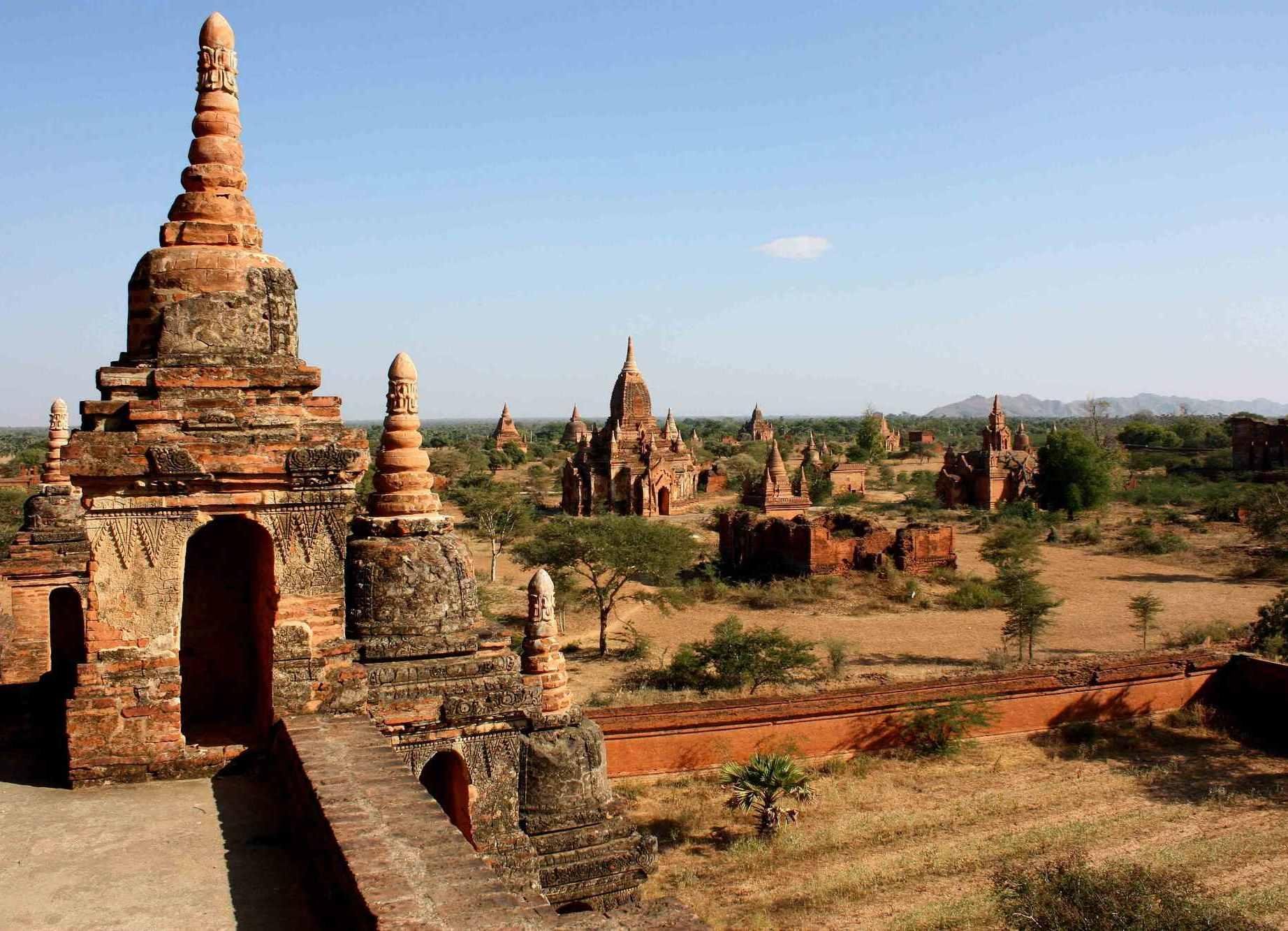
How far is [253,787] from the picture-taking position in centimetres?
471

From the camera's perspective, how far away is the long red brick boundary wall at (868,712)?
12.8 meters

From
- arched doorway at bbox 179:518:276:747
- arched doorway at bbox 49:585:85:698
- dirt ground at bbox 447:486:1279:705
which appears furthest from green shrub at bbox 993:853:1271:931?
arched doorway at bbox 49:585:85:698

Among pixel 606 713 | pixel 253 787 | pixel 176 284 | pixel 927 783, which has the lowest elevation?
pixel 927 783

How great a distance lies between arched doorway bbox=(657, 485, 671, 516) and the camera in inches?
1641

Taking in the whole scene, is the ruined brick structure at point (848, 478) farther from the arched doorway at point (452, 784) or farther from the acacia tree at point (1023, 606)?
the arched doorway at point (452, 784)

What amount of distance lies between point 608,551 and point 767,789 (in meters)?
11.6

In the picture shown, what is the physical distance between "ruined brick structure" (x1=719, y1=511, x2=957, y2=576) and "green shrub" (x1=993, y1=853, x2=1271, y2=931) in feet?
61.5

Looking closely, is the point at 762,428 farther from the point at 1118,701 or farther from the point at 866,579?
the point at 1118,701

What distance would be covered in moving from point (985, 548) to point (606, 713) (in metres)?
20.7

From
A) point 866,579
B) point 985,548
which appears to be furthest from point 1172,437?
point 866,579

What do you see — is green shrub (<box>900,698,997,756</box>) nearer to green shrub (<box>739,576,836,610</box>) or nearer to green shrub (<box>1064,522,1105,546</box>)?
green shrub (<box>739,576,836,610</box>)

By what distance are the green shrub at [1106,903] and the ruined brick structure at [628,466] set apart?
3109 centimetres

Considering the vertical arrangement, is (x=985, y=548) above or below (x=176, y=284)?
below

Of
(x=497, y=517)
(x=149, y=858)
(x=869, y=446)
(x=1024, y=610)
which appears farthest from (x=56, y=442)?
(x=869, y=446)
